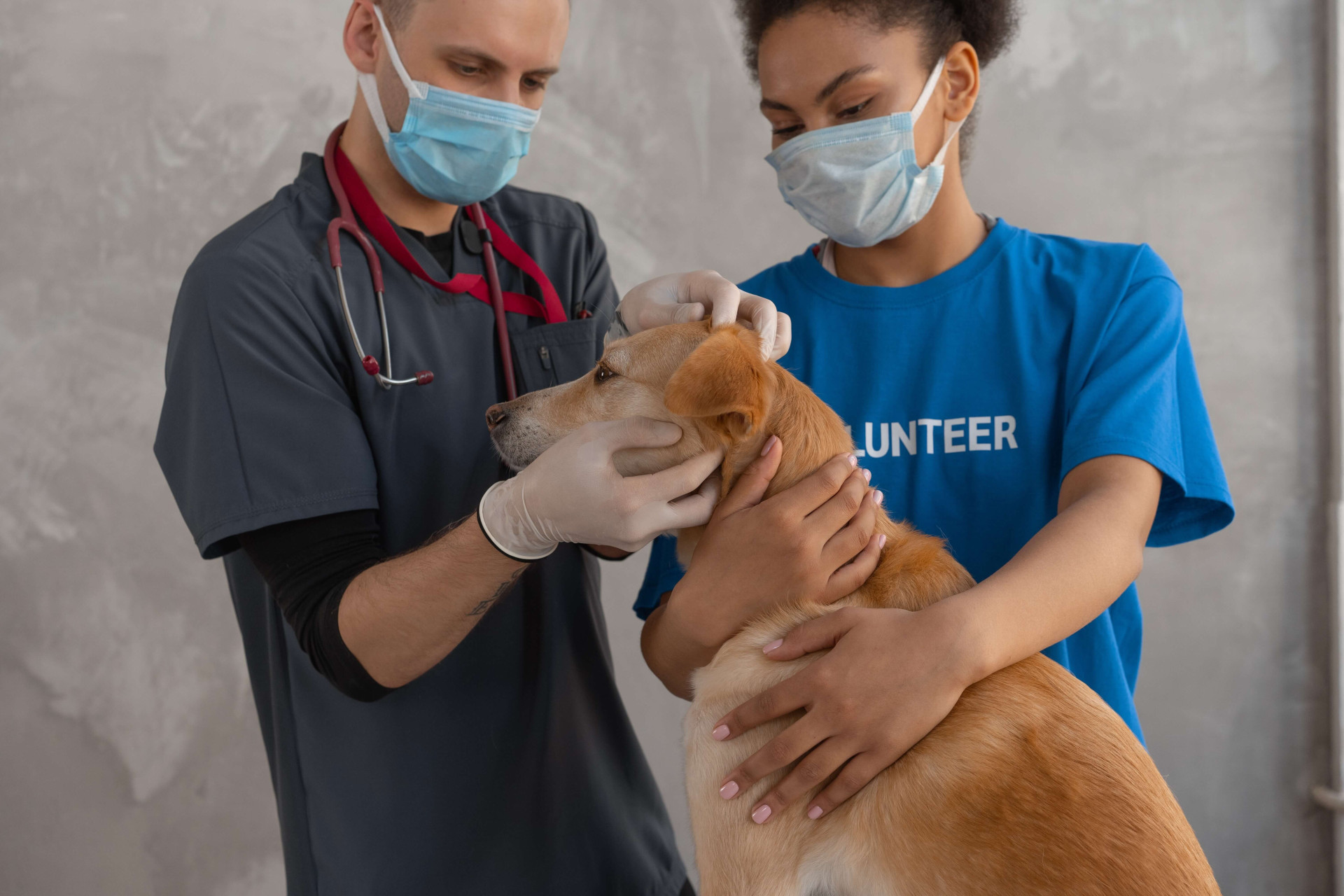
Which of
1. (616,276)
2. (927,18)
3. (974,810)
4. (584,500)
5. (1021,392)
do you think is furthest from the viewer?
(616,276)

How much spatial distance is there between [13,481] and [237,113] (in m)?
1.35

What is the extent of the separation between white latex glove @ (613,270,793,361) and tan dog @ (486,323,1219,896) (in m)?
0.07

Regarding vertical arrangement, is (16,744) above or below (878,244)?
below

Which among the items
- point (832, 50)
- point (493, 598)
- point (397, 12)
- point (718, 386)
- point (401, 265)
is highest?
point (397, 12)

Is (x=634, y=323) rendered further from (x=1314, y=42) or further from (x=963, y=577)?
(x=1314, y=42)

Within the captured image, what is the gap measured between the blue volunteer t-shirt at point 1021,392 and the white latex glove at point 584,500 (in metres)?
0.43

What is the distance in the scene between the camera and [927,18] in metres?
1.79

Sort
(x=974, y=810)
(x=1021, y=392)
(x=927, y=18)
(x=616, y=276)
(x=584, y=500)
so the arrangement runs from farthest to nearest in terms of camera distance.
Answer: (x=616, y=276) → (x=927, y=18) → (x=1021, y=392) → (x=584, y=500) → (x=974, y=810)

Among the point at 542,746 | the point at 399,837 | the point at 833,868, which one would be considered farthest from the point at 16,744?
the point at 833,868

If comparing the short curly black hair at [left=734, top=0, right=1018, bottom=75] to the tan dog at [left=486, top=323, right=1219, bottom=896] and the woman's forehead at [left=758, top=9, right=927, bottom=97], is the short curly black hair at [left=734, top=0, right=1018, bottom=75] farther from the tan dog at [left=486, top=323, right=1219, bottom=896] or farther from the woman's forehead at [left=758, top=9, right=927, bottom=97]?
the tan dog at [left=486, top=323, right=1219, bottom=896]

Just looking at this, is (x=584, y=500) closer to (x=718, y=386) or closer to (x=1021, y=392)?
(x=718, y=386)

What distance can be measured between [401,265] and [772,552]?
948 millimetres

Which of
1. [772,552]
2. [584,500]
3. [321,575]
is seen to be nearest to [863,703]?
[772,552]

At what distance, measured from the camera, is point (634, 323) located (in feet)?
6.53
